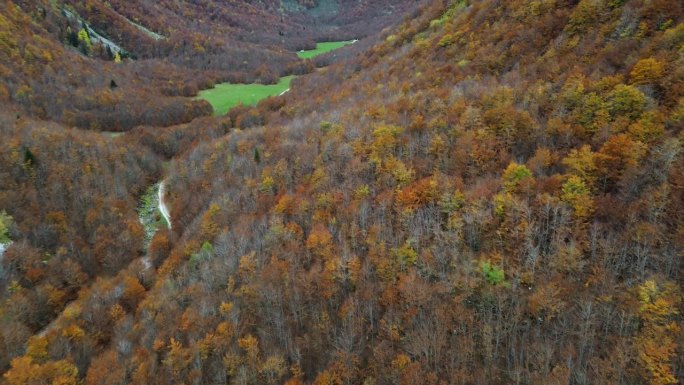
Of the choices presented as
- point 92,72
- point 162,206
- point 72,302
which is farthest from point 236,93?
point 72,302

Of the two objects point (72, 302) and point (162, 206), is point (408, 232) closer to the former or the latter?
point (72, 302)

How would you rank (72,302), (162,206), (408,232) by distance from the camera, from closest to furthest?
(408,232) < (72,302) < (162,206)

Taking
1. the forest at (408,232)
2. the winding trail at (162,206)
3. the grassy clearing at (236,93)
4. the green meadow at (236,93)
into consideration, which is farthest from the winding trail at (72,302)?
the grassy clearing at (236,93)

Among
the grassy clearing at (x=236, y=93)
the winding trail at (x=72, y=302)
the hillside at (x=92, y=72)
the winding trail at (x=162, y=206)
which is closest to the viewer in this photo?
the winding trail at (x=72, y=302)

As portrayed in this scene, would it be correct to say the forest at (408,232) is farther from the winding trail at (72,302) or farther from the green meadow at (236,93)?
the green meadow at (236,93)

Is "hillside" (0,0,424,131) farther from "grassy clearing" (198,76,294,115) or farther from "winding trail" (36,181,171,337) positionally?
"winding trail" (36,181,171,337)

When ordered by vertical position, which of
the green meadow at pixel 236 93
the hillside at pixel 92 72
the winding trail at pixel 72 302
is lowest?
the winding trail at pixel 72 302
